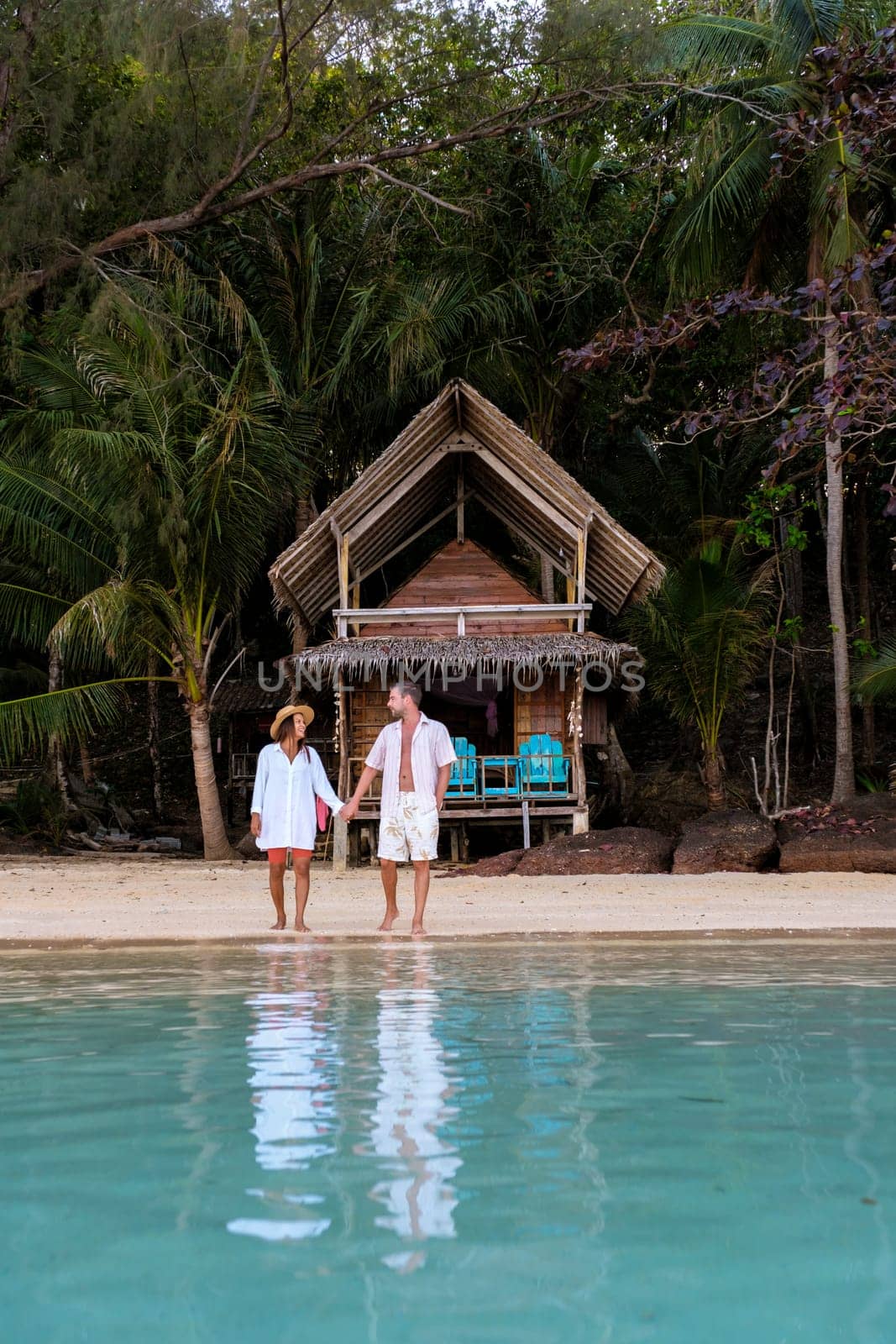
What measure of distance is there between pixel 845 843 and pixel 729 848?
1154 mm

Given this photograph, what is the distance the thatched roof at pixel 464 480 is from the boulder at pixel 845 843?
12.8 ft

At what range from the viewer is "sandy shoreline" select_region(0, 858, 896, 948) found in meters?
9.04

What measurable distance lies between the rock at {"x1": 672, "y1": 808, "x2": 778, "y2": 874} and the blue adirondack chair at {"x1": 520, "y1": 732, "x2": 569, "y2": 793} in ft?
8.03

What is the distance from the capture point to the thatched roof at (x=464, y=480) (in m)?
15.8

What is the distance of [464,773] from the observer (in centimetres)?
1620

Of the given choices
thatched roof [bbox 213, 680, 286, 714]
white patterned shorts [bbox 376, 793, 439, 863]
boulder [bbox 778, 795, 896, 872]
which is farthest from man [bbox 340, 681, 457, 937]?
thatched roof [bbox 213, 680, 286, 714]

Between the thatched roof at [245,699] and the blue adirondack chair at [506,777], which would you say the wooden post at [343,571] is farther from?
the thatched roof at [245,699]

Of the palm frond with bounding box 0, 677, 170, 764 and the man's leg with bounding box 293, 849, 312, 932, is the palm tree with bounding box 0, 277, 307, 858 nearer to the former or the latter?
the palm frond with bounding box 0, 677, 170, 764

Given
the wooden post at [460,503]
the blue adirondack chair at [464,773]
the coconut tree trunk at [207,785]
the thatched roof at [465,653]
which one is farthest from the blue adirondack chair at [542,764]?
the coconut tree trunk at [207,785]

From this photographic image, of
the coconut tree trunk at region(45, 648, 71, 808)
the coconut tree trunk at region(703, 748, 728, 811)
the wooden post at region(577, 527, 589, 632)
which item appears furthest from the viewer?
the coconut tree trunk at region(45, 648, 71, 808)

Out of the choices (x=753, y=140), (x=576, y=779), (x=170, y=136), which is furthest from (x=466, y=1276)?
(x=170, y=136)

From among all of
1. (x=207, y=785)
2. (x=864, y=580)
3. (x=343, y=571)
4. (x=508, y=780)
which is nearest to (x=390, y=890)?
(x=343, y=571)

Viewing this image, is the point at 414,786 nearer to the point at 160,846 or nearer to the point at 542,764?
the point at 542,764

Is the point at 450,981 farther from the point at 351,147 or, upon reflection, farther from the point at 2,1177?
the point at 351,147
